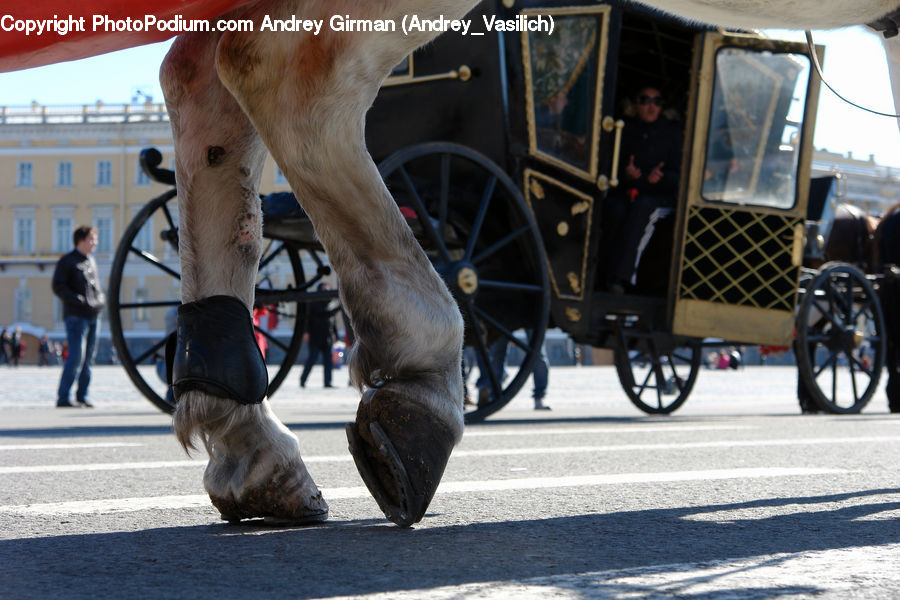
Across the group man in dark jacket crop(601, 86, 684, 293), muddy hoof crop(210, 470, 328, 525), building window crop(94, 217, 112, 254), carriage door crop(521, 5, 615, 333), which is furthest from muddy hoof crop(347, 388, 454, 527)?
building window crop(94, 217, 112, 254)

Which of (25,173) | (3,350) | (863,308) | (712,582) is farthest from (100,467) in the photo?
(25,173)

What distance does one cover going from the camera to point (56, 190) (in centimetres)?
6306

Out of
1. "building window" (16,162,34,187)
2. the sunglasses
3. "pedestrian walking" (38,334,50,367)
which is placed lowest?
"pedestrian walking" (38,334,50,367)

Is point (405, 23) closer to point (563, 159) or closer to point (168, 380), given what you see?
point (168, 380)

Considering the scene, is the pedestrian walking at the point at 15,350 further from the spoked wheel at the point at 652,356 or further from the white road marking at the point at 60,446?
the white road marking at the point at 60,446

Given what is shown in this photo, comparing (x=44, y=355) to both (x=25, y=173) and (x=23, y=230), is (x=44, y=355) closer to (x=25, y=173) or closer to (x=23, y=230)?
(x=23, y=230)

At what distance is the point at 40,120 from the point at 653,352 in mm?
59970

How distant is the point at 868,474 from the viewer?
125 inches

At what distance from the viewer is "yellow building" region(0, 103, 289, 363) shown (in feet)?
205

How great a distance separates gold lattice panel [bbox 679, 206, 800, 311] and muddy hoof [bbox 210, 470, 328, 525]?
18.8ft

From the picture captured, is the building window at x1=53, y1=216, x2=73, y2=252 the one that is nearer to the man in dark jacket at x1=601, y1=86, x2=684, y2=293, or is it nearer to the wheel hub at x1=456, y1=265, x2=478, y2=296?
the man in dark jacket at x1=601, y1=86, x2=684, y2=293

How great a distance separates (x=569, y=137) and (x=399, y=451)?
5358mm

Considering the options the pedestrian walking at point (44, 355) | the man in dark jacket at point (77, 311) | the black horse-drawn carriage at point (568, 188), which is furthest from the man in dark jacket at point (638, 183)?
the pedestrian walking at point (44, 355)

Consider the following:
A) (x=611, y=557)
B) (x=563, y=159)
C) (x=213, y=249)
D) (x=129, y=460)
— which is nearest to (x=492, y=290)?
(x=563, y=159)
